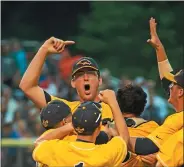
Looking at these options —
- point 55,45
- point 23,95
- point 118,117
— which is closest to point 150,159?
point 118,117

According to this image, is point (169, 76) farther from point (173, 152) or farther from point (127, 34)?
point (127, 34)

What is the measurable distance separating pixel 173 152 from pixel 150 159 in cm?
49

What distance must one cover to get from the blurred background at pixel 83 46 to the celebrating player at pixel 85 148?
665cm

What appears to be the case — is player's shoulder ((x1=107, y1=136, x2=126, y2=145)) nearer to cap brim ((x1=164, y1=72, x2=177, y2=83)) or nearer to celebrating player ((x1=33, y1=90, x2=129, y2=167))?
celebrating player ((x1=33, y1=90, x2=129, y2=167))

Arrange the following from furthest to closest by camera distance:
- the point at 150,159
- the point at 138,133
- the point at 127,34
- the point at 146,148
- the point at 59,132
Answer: the point at 127,34
the point at 138,133
the point at 150,159
the point at 59,132
the point at 146,148

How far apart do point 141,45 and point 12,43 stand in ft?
12.6

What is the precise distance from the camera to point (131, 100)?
249 inches

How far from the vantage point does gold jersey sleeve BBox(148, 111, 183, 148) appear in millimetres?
5691

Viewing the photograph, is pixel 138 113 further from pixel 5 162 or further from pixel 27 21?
pixel 27 21

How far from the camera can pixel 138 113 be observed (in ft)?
21.0

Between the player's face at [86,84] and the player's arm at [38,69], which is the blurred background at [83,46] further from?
the player's face at [86,84]

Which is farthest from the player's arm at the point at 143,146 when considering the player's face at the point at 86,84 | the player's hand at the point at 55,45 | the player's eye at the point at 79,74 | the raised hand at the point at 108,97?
the player's hand at the point at 55,45

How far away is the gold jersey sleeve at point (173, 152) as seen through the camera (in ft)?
18.1

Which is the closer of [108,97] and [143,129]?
[108,97]
